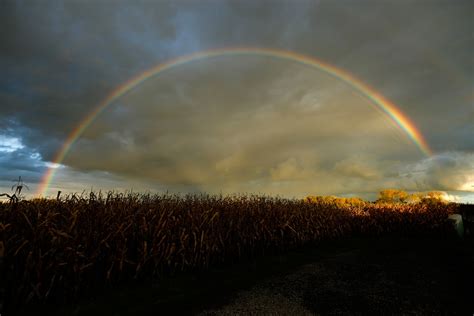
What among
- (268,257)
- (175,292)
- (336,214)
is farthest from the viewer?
(336,214)

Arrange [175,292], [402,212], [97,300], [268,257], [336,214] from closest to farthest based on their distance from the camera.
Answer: [97,300], [175,292], [268,257], [336,214], [402,212]

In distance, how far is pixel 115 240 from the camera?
268 inches

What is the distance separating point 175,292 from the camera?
6.10 metres

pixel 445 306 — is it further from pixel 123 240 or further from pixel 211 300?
pixel 123 240

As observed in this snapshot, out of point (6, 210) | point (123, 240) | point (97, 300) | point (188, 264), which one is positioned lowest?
point (97, 300)

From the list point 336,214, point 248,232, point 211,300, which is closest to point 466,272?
point 248,232

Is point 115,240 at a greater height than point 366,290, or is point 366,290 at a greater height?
point 115,240

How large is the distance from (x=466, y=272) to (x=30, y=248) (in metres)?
10.9

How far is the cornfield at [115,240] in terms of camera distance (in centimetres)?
550

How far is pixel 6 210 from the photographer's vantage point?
7156 mm

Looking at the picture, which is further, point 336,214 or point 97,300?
point 336,214

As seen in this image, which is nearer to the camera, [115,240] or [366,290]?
[366,290]

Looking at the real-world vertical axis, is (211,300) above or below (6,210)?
below

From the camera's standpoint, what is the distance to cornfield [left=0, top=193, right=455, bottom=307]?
5495mm
